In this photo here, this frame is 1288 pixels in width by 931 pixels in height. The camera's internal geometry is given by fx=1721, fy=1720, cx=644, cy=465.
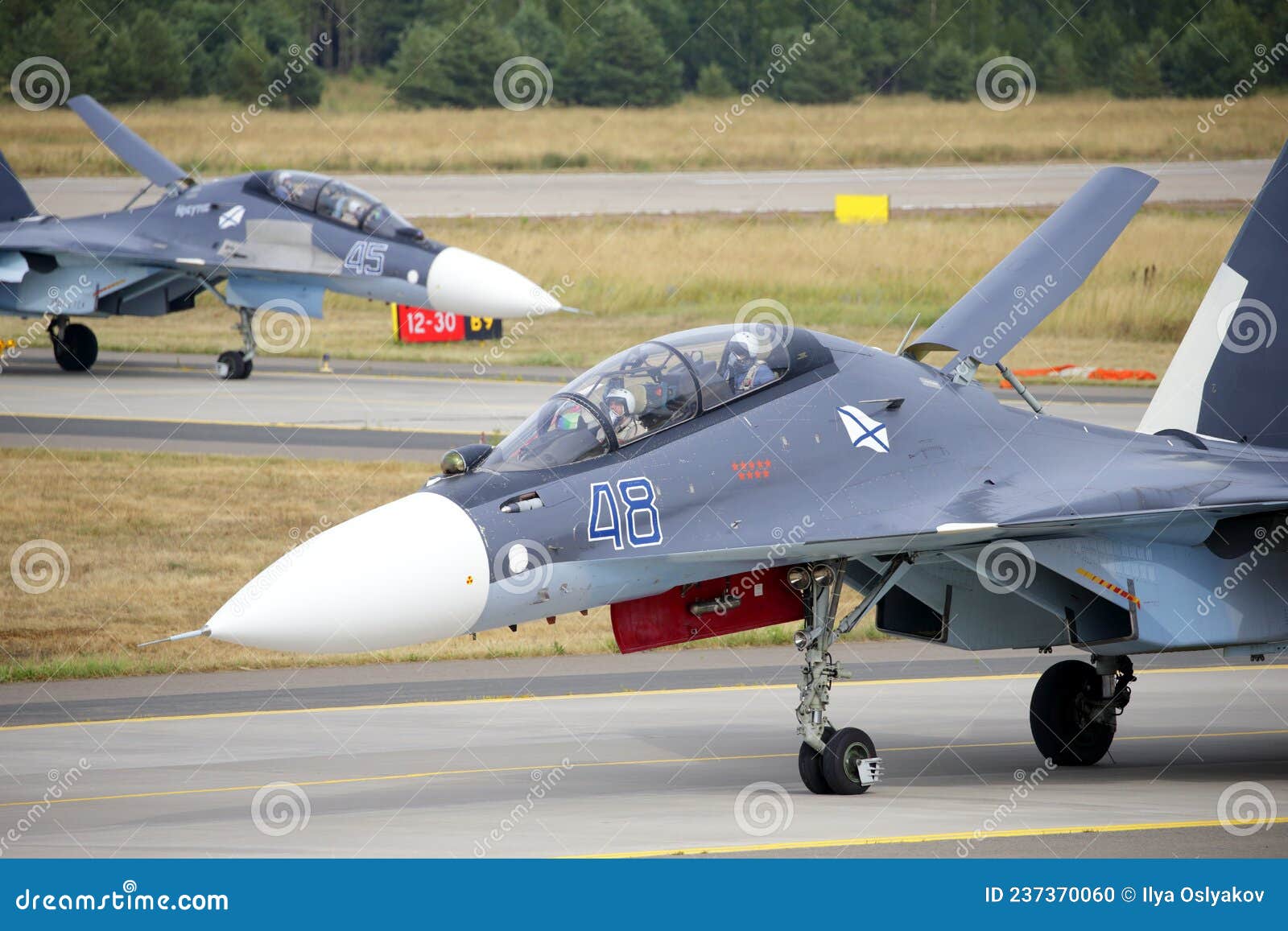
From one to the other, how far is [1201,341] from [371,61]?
295 feet

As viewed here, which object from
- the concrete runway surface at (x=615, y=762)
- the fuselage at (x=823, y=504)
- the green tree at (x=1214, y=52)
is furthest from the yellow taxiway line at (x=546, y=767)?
the green tree at (x=1214, y=52)

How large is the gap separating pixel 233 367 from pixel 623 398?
87.7 ft

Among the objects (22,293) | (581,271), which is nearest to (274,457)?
(22,293)

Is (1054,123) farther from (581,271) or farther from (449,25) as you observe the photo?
(581,271)

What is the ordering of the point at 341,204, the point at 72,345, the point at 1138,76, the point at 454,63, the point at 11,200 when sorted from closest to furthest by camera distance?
the point at 341,204, the point at 11,200, the point at 72,345, the point at 1138,76, the point at 454,63

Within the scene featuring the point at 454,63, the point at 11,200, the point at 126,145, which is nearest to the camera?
the point at 126,145

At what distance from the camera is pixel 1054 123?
8081 cm

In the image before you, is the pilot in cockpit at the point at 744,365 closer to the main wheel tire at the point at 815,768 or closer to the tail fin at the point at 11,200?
the main wheel tire at the point at 815,768

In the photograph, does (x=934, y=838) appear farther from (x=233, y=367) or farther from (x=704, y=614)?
(x=233, y=367)

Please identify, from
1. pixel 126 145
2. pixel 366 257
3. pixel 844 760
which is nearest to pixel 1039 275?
pixel 844 760

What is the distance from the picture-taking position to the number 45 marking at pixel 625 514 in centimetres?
1176

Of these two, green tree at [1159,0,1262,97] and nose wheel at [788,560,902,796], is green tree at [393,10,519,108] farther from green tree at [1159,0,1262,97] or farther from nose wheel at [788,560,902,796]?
nose wheel at [788,560,902,796]

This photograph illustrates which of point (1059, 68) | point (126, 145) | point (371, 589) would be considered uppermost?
point (1059, 68)

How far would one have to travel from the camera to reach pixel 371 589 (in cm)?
1080
